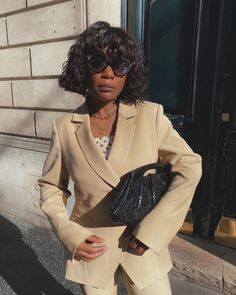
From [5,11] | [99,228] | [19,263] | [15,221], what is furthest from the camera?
[15,221]

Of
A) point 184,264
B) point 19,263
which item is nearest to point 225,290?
point 184,264

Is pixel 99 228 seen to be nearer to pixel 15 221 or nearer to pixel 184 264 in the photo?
pixel 184 264

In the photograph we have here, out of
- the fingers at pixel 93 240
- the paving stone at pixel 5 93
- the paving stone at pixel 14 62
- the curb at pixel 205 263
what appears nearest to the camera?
the fingers at pixel 93 240

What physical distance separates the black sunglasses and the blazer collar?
195 millimetres

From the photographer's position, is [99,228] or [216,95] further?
[216,95]

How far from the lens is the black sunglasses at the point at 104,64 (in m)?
1.56

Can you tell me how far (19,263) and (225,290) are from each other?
7.35ft

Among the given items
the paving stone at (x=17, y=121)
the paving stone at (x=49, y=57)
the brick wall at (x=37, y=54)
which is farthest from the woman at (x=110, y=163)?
the paving stone at (x=17, y=121)

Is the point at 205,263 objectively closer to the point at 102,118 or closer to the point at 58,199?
the point at 58,199

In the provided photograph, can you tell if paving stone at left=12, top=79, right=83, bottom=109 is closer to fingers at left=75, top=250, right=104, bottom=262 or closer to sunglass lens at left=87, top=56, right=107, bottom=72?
sunglass lens at left=87, top=56, right=107, bottom=72

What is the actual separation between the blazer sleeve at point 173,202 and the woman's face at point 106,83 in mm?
365

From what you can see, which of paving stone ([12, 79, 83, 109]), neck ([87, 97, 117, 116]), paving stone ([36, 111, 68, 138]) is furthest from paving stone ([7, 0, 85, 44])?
neck ([87, 97, 117, 116])

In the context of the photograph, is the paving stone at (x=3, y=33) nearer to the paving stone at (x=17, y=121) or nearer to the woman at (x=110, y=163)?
the paving stone at (x=17, y=121)

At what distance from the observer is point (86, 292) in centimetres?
178
